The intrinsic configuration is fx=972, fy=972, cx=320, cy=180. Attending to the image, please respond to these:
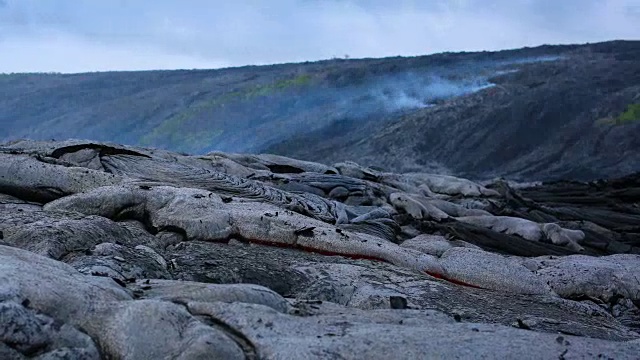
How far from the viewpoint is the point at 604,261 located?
494 inches

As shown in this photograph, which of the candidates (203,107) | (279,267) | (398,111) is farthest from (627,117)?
(279,267)

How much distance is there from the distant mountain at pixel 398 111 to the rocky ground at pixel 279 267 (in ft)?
59.0

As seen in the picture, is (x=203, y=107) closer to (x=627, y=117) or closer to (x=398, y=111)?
(x=398, y=111)

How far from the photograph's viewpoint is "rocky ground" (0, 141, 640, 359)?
19.2ft

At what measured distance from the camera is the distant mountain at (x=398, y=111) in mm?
37281

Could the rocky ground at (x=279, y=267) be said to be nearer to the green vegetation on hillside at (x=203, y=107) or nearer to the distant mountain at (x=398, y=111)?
the distant mountain at (x=398, y=111)

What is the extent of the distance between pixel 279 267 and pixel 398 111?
3616cm

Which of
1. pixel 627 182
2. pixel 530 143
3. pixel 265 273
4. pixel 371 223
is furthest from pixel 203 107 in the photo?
pixel 265 273

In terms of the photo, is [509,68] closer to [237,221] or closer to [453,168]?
[453,168]

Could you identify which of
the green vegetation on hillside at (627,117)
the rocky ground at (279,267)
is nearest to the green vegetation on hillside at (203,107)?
the green vegetation on hillside at (627,117)

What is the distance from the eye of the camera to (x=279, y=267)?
362 inches

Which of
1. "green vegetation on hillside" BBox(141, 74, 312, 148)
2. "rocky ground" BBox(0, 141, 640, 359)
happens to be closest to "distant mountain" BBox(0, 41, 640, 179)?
"green vegetation on hillside" BBox(141, 74, 312, 148)

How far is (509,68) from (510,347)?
42.8m

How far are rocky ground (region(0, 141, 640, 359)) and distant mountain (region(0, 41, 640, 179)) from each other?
59.0 ft
